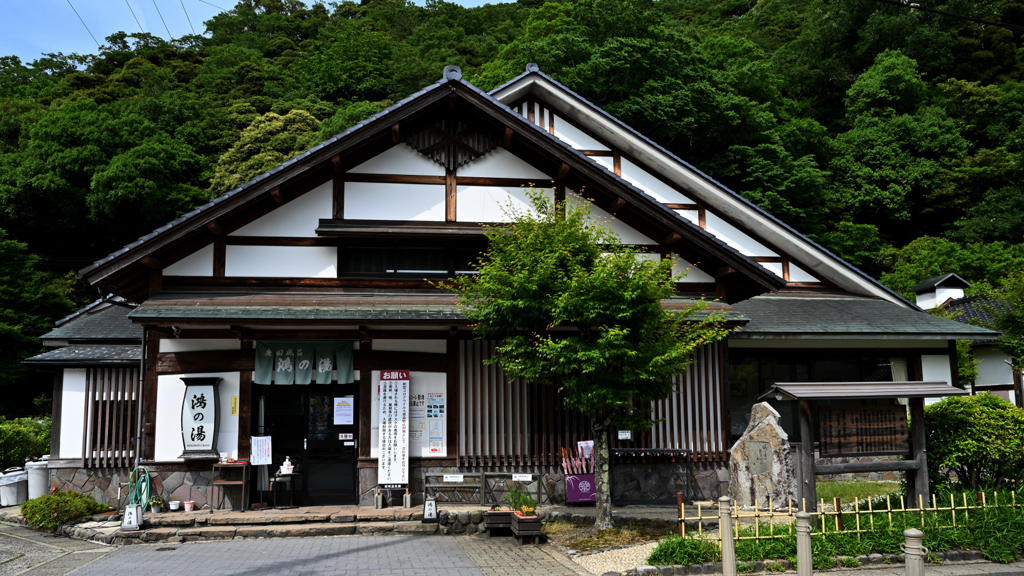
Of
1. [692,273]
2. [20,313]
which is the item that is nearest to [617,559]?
[692,273]

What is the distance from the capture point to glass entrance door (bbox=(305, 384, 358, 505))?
12.1m

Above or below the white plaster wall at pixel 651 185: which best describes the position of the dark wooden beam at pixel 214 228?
below

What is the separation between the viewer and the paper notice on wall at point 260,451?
1168 centimetres

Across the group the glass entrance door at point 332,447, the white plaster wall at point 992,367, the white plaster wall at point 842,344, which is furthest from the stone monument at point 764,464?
the white plaster wall at point 992,367

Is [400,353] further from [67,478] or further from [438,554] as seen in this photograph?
[67,478]

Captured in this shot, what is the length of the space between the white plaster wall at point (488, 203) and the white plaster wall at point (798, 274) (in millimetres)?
7347

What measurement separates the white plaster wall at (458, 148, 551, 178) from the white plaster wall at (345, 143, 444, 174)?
2.08 feet

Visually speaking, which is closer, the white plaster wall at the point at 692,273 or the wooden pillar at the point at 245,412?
the wooden pillar at the point at 245,412

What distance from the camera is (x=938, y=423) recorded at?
10.2 m

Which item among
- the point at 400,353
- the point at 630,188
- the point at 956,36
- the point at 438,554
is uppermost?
the point at 956,36

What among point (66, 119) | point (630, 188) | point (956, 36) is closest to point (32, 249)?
point (66, 119)

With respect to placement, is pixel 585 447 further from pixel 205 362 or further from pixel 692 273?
pixel 205 362

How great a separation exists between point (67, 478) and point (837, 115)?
140ft

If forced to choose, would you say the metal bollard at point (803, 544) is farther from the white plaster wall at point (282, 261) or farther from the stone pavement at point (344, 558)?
the white plaster wall at point (282, 261)
